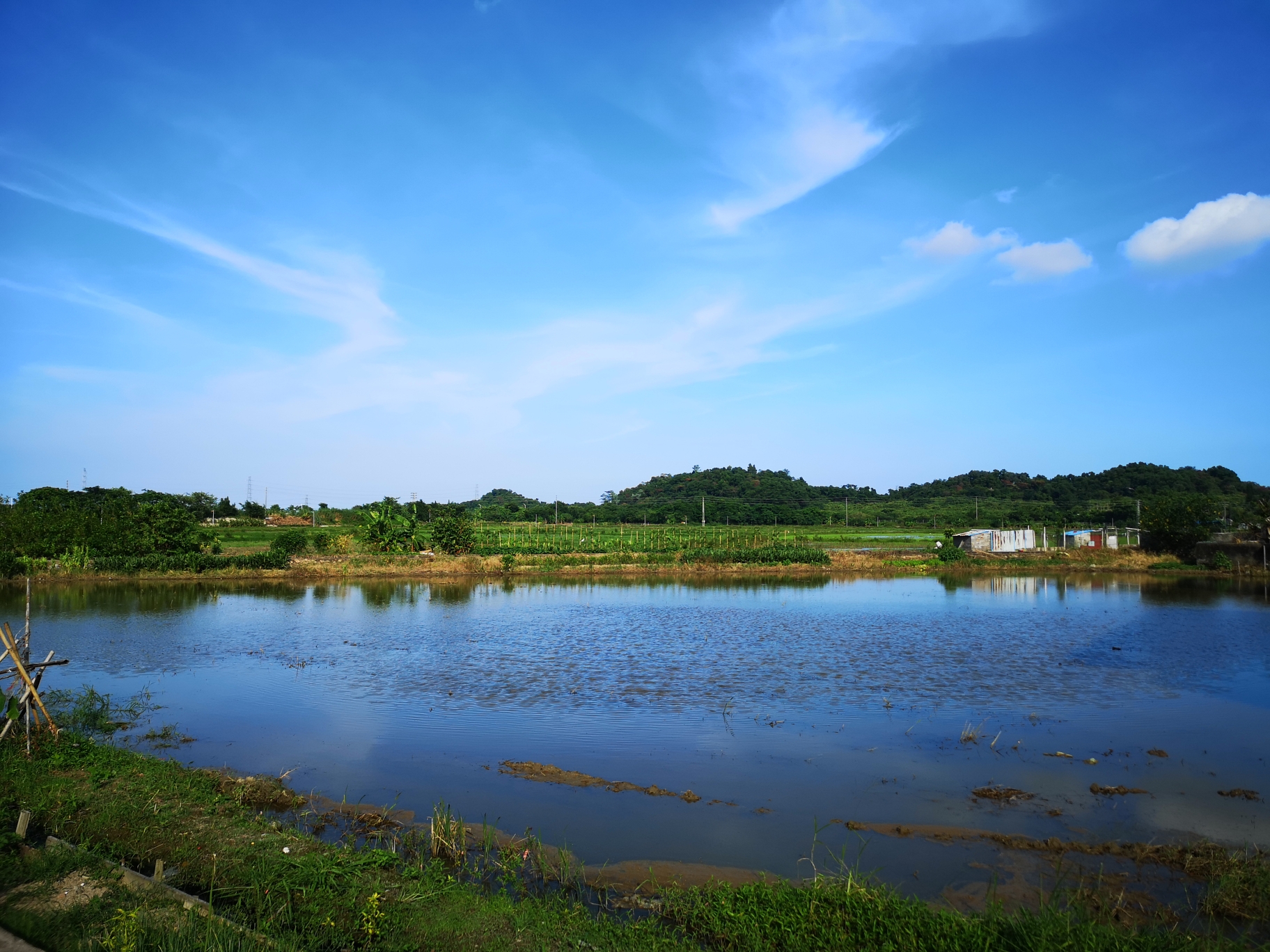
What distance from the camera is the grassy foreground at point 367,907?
5.23 metres

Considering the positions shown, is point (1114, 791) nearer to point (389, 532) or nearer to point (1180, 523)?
point (389, 532)

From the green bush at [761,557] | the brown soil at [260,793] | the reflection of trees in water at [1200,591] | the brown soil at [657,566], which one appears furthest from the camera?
the green bush at [761,557]

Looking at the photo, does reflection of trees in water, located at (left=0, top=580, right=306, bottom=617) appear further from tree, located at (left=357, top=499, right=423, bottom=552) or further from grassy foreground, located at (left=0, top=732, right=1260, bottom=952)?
grassy foreground, located at (left=0, top=732, right=1260, bottom=952)

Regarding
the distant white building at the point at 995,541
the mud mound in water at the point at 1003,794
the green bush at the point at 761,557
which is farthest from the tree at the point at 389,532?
the mud mound in water at the point at 1003,794

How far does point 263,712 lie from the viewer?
1304 centimetres

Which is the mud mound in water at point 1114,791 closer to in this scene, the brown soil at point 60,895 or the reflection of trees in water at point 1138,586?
the brown soil at point 60,895

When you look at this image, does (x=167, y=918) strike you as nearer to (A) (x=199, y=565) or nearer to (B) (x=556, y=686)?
(B) (x=556, y=686)

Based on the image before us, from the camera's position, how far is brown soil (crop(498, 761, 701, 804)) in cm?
931

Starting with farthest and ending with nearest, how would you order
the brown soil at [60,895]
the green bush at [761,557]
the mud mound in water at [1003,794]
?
the green bush at [761,557] < the mud mound in water at [1003,794] < the brown soil at [60,895]

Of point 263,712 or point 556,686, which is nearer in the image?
point 263,712

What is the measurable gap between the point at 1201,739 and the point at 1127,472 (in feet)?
363

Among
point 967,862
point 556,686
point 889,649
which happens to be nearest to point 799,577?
point 889,649

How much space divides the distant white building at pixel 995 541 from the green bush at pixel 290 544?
3709 cm

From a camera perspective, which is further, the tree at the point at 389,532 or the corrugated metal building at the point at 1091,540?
the corrugated metal building at the point at 1091,540
